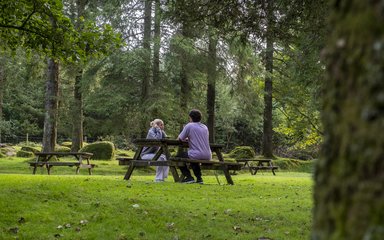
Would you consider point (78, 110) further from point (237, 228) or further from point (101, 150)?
point (237, 228)

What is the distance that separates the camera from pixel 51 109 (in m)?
21.8

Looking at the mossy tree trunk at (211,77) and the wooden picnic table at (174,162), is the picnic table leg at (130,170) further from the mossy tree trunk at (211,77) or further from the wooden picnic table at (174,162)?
the mossy tree trunk at (211,77)

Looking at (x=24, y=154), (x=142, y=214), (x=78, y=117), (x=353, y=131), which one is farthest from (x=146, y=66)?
(x=353, y=131)

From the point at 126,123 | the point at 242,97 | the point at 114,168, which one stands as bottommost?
the point at 114,168

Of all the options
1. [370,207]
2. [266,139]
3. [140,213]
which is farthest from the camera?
[266,139]

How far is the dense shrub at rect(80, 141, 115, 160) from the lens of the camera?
25.1 metres

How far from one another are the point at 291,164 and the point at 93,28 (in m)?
20.0

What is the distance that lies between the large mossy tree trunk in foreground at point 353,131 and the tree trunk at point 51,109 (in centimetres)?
2135

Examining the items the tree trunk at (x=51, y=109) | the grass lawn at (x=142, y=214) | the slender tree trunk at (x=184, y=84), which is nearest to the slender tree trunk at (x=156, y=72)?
the slender tree trunk at (x=184, y=84)

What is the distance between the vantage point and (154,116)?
23438 mm

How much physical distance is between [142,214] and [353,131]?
5394 mm

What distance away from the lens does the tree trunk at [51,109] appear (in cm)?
2164

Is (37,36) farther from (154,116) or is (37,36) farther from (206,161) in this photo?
(154,116)

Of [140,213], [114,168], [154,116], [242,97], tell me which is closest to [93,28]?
[140,213]
